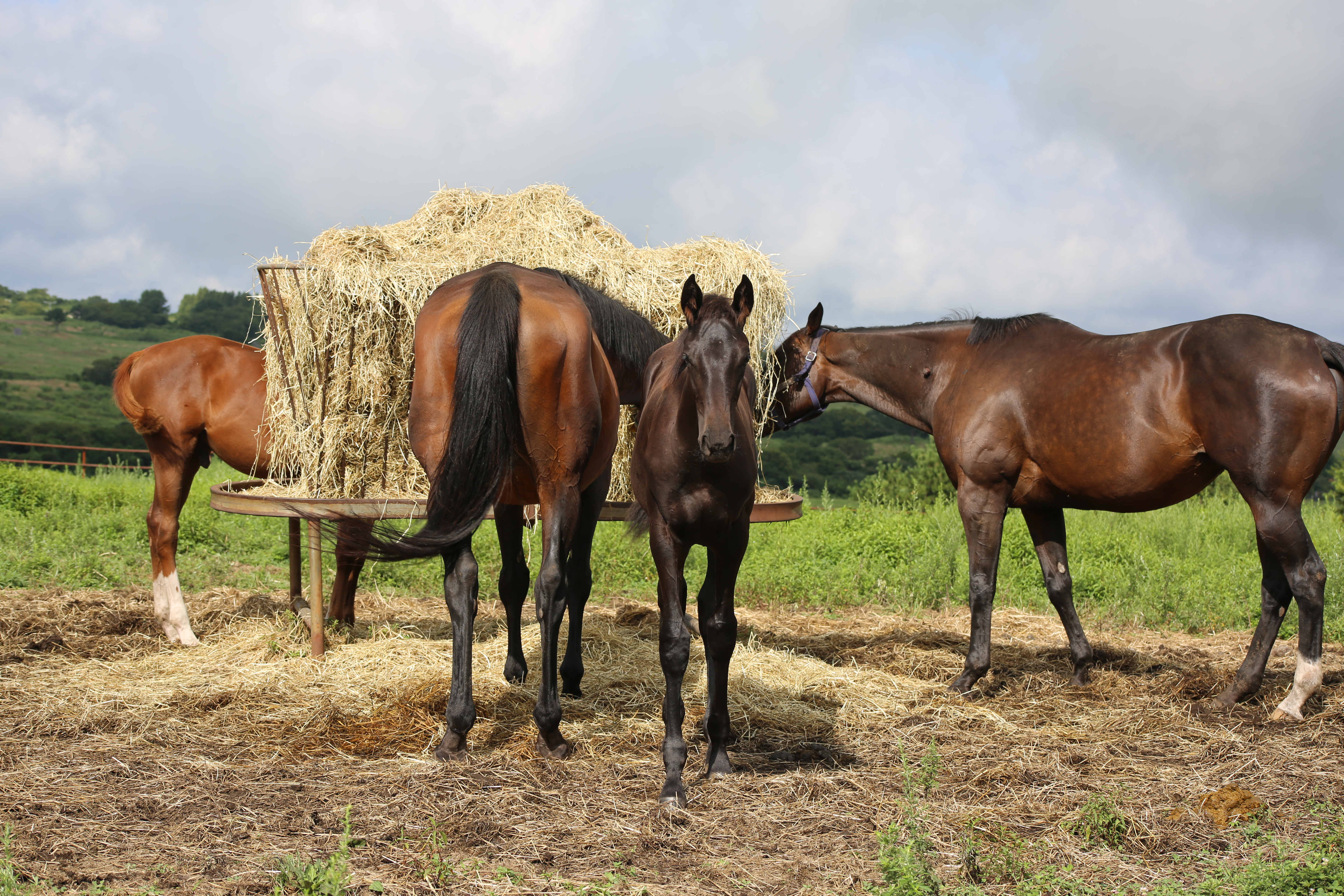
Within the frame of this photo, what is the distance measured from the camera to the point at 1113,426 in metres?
5.29

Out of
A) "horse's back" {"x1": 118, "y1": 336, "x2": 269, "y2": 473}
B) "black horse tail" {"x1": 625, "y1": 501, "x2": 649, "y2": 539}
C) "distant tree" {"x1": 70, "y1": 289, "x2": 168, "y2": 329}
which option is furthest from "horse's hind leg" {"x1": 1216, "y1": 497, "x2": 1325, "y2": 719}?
"distant tree" {"x1": 70, "y1": 289, "x2": 168, "y2": 329}

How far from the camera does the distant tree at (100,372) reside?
59.2m

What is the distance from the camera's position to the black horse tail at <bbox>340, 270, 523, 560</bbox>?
4.00 metres

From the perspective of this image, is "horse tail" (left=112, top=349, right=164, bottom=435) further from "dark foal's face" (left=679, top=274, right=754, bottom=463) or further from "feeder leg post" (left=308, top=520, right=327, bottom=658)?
"dark foal's face" (left=679, top=274, right=754, bottom=463)

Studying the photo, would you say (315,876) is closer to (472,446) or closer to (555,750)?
(555,750)

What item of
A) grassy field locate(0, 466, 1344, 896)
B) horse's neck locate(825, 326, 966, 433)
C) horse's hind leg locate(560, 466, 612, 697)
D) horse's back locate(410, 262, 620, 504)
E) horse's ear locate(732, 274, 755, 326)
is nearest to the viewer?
grassy field locate(0, 466, 1344, 896)

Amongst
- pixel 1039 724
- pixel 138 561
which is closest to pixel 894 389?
pixel 1039 724

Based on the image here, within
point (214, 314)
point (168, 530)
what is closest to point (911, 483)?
point (168, 530)

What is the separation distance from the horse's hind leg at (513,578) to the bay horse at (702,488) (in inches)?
48.6

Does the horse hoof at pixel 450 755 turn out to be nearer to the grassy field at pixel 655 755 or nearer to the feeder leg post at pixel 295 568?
the grassy field at pixel 655 755

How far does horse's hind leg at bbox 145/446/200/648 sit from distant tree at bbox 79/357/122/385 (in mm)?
59827

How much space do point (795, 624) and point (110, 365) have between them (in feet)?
217

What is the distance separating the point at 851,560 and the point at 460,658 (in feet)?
20.6

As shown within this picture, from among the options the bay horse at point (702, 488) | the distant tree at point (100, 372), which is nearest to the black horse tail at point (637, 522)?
the bay horse at point (702, 488)
